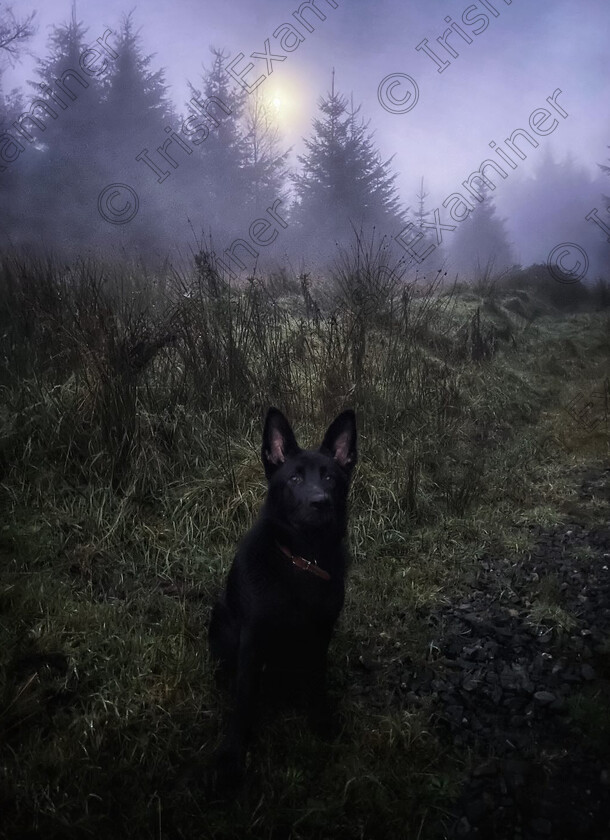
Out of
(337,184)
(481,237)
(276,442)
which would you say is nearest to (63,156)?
(337,184)

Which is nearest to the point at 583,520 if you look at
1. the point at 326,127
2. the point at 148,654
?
the point at 148,654

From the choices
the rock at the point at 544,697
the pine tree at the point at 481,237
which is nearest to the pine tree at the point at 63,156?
the rock at the point at 544,697

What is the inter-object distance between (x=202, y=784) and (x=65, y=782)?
47cm

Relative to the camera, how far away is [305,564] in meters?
2.01

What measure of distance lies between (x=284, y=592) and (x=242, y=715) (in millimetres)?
471

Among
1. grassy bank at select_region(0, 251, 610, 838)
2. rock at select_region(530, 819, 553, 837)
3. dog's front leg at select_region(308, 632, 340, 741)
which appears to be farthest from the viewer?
dog's front leg at select_region(308, 632, 340, 741)

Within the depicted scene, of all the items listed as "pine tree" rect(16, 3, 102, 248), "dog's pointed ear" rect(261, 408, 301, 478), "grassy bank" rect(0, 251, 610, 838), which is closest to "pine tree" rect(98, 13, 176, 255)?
"pine tree" rect(16, 3, 102, 248)

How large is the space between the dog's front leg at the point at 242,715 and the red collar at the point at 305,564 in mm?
296

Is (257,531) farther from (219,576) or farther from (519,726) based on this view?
(519,726)

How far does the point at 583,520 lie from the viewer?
4062 millimetres

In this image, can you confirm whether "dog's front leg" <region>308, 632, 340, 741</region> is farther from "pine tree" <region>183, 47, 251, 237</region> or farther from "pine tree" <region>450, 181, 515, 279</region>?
"pine tree" <region>450, 181, 515, 279</region>

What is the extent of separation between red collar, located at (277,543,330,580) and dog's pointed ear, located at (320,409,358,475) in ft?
1.73

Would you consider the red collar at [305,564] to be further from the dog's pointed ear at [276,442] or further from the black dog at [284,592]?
the dog's pointed ear at [276,442]

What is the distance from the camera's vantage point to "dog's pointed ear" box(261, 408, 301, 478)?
2.30 metres
